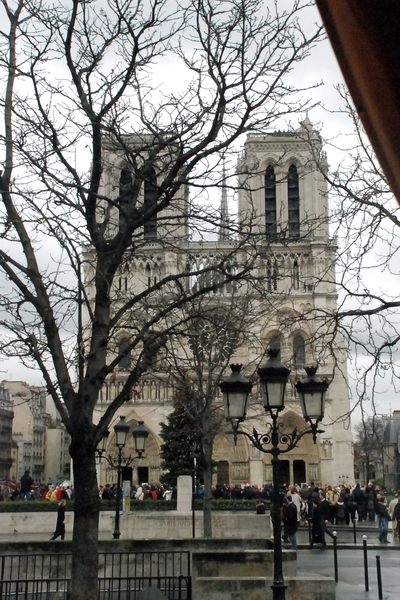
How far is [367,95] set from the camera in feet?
4.72

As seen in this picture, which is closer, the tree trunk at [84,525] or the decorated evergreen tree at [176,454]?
the tree trunk at [84,525]

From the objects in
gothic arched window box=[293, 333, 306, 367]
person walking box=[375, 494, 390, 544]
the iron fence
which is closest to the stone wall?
person walking box=[375, 494, 390, 544]

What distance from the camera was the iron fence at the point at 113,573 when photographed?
1145cm

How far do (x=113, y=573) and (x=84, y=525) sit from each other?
435cm

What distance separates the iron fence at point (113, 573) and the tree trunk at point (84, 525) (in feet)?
9.13

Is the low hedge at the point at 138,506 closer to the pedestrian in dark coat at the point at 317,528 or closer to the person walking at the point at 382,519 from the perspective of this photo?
the pedestrian in dark coat at the point at 317,528

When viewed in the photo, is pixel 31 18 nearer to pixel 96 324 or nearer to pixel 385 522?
pixel 96 324

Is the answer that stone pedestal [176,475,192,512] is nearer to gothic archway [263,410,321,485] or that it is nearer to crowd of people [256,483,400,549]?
crowd of people [256,483,400,549]

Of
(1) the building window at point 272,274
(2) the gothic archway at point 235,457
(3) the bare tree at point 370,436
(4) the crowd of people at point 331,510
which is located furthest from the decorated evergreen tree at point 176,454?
(1) the building window at point 272,274

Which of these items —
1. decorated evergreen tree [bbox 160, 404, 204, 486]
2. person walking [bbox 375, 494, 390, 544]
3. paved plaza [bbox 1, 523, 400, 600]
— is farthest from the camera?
decorated evergreen tree [bbox 160, 404, 204, 486]

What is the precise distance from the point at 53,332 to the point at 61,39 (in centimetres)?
371

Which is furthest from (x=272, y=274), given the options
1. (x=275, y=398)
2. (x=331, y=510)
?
(x=331, y=510)

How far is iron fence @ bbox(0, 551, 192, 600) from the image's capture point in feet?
37.6

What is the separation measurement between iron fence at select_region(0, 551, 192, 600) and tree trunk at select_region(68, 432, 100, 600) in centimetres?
278
